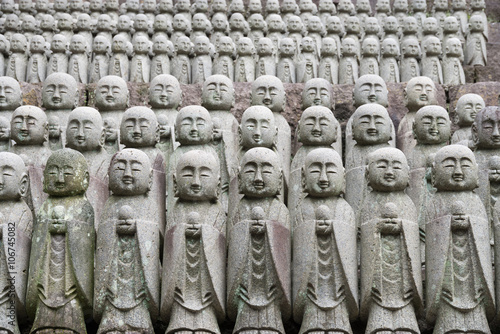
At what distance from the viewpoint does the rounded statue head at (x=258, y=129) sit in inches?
381

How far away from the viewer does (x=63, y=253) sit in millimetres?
8320

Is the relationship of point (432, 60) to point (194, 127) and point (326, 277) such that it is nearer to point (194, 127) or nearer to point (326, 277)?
point (194, 127)

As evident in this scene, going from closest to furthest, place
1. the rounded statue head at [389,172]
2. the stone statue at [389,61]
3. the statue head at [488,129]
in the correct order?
the rounded statue head at [389,172], the statue head at [488,129], the stone statue at [389,61]

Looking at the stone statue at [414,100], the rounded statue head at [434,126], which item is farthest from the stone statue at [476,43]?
the rounded statue head at [434,126]

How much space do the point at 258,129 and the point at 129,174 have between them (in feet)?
5.30

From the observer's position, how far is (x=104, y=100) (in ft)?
35.3

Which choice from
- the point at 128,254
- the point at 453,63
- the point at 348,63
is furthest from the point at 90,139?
the point at 453,63

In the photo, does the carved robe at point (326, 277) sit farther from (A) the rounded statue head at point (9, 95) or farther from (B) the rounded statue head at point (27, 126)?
(A) the rounded statue head at point (9, 95)

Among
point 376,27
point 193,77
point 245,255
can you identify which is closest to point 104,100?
point 193,77

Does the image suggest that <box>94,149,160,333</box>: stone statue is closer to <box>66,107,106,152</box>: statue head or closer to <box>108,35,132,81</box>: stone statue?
<box>66,107,106,152</box>: statue head

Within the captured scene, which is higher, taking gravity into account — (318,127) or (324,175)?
(318,127)

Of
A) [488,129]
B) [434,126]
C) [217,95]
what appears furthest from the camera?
[217,95]

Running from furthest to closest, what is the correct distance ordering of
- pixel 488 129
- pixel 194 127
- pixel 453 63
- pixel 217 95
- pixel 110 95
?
pixel 453 63, pixel 110 95, pixel 217 95, pixel 194 127, pixel 488 129

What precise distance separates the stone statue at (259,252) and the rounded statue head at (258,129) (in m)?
1.14
